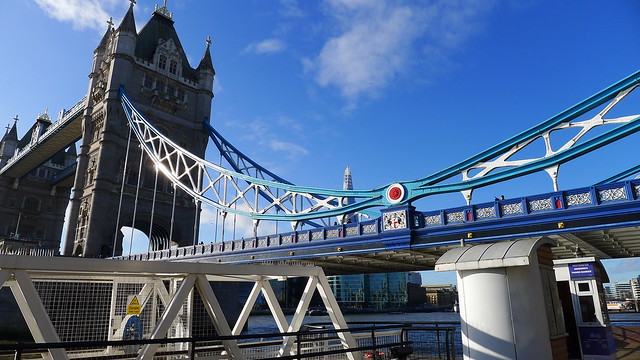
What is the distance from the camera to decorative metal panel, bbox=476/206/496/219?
18.8 metres

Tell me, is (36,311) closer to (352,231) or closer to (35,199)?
(352,231)

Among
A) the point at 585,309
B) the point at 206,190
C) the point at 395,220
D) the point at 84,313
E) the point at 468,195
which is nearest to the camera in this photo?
the point at 585,309

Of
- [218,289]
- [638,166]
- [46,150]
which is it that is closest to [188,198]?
[218,289]

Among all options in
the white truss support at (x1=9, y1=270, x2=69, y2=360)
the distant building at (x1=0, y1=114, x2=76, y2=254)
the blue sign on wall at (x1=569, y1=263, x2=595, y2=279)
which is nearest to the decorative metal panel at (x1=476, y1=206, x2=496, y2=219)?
the blue sign on wall at (x1=569, y1=263, x2=595, y2=279)

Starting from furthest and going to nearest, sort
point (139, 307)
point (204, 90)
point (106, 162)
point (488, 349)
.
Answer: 1. point (204, 90)
2. point (106, 162)
3. point (139, 307)
4. point (488, 349)

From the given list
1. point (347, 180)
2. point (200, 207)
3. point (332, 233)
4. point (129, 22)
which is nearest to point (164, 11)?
point (129, 22)

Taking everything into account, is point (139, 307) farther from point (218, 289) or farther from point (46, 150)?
point (46, 150)

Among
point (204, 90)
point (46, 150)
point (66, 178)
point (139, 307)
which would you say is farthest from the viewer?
point (66, 178)

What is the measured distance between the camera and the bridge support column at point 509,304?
8.26 meters

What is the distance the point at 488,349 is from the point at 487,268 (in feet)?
4.93

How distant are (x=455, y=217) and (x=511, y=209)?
7.93ft

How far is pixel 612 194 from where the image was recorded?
16078 mm

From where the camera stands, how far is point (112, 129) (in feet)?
155

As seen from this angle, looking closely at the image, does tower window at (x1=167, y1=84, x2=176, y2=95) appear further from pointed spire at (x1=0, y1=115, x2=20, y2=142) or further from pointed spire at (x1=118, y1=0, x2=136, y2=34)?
pointed spire at (x1=0, y1=115, x2=20, y2=142)
